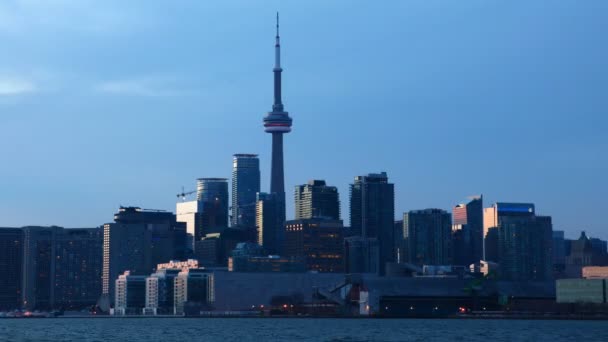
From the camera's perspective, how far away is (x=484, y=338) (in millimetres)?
192750

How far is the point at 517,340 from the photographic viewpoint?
7338 inches

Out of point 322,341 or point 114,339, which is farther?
point 114,339

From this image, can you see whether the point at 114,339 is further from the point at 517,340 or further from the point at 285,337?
the point at 517,340

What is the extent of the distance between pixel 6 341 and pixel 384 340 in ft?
188

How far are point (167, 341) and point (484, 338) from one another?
4886 centimetres

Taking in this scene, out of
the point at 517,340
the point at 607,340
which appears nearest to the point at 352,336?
the point at 517,340

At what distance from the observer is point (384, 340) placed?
604 ft

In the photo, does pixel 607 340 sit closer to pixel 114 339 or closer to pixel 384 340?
pixel 384 340

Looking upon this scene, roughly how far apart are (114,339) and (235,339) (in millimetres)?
19024

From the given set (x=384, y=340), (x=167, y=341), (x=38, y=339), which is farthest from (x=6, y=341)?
(x=384, y=340)

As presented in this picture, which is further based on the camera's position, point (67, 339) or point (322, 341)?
point (67, 339)

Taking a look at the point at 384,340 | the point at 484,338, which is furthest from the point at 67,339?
the point at 484,338

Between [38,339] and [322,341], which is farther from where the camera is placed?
[38,339]

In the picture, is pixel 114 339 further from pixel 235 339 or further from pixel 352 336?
pixel 352 336
